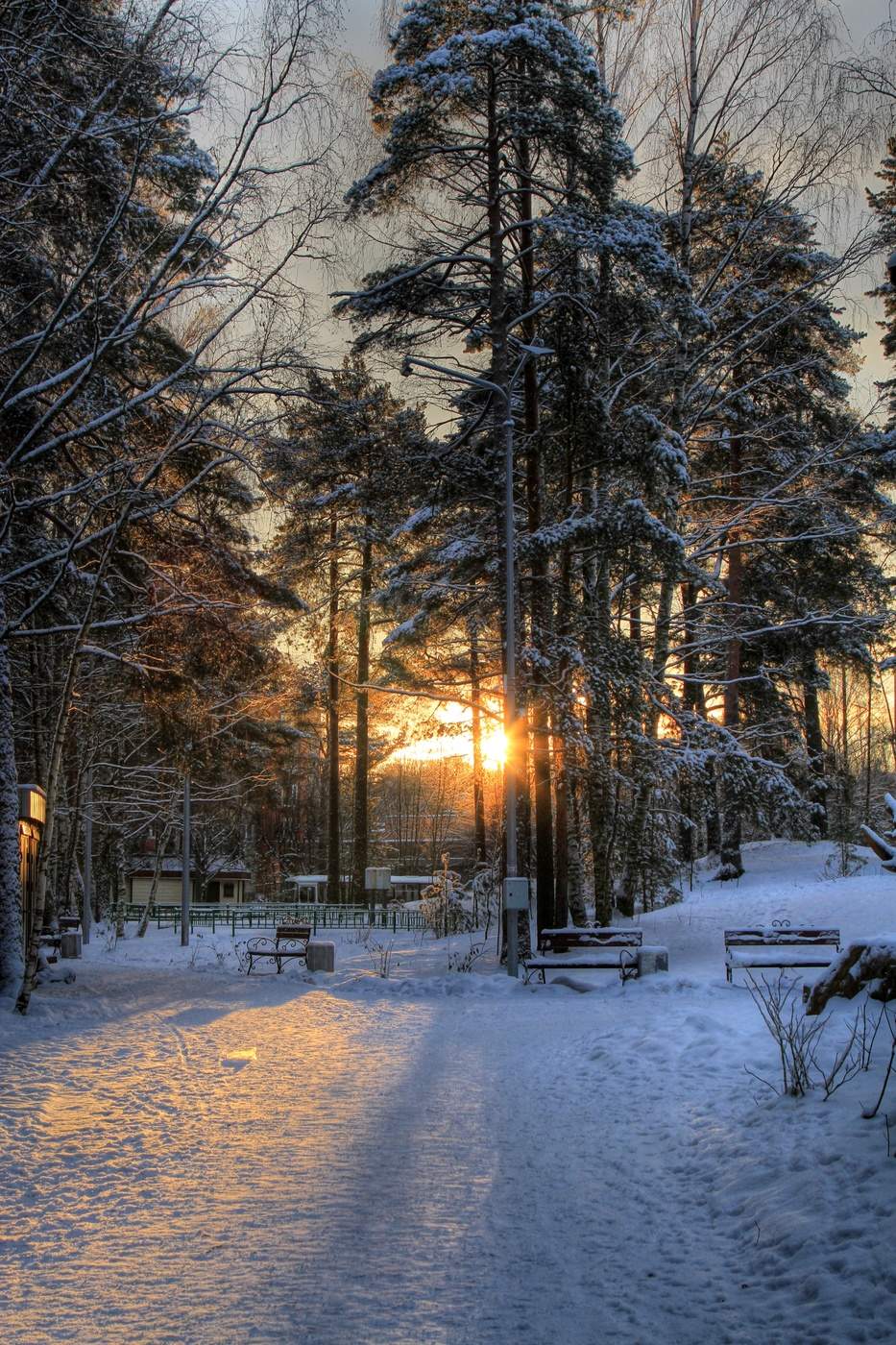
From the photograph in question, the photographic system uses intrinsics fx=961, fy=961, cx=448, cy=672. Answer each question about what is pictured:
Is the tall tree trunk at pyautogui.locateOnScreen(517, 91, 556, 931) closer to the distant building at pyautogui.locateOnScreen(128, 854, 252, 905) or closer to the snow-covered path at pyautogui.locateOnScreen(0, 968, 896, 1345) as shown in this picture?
the snow-covered path at pyautogui.locateOnScreen(0, 968, 896, 1345)

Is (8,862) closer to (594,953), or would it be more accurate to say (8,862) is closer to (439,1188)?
(439,1188)

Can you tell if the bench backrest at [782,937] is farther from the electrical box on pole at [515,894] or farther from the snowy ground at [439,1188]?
the snowy ground at [439,1188]

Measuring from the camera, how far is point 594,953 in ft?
52.0

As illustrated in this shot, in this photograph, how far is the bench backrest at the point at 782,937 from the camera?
46.6 ft

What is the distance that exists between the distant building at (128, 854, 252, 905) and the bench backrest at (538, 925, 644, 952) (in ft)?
126

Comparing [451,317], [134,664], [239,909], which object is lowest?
[239,909]

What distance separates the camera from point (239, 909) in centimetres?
3928

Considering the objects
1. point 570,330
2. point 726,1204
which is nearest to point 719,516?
→ point 570,330

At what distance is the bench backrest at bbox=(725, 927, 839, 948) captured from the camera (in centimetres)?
1421

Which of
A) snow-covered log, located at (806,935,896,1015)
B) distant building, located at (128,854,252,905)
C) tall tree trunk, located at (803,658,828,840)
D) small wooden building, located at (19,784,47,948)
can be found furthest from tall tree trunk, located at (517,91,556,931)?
distant building, located at (128,854,252,905)

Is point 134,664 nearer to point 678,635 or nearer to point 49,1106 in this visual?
point 49,1106

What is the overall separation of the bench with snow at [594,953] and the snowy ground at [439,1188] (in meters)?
3.32

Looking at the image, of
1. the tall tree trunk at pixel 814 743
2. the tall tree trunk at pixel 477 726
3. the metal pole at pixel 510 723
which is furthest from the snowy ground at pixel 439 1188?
the tall tree trunk at pixel 814 743

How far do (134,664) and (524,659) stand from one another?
21.6ft
